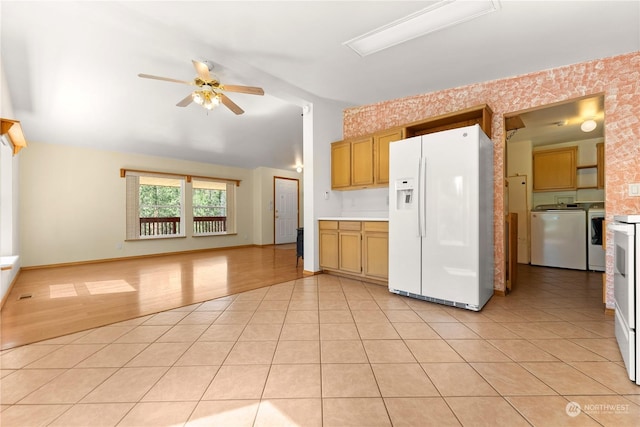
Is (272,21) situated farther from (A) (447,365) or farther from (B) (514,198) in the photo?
(B) (514,198)

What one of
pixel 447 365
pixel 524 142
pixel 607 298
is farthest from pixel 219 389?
pixel 524 142

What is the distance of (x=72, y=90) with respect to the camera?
3445 millimetres

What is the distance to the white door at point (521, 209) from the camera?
4941 millimetres

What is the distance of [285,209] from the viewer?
850 cm

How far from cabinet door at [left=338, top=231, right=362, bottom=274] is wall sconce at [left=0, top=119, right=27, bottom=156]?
11.6ft

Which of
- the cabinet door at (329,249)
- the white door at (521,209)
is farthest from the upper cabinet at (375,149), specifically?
the white door at (521,209)

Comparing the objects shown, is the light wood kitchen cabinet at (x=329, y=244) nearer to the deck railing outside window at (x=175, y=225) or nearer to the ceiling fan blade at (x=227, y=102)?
the ceiling fan blade at (x=227, y=102)

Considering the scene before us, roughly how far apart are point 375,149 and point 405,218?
4.27 feet

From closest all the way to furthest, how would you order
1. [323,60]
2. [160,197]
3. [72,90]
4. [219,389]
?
1. [219,389]
2. [323,60]
3. [72,90]
4. [160,197]

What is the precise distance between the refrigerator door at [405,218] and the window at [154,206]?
5.39m

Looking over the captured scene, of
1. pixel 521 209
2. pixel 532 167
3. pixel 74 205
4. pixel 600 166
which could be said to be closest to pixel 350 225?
pixel 521 209

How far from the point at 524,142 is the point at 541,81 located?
259 centimetres

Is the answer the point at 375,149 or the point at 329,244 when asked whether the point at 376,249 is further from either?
the point at 375,149

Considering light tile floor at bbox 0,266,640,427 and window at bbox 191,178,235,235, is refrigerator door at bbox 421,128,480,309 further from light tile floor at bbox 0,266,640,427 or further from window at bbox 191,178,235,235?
window at bbox 191,178,235,235
